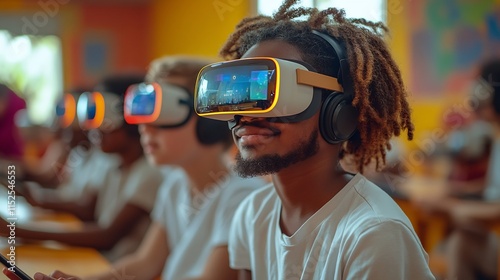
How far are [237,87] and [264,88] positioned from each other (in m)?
0.05

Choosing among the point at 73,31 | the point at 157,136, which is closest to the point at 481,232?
the point at 157,136

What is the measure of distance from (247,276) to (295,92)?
1.42 ft

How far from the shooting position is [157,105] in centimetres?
149

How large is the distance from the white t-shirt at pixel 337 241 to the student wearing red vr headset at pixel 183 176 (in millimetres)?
298

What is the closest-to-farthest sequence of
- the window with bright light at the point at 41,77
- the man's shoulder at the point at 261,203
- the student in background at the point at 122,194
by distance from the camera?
1. the man's shoulder at the point at 261,203
2. the student in background at the point at 122,194
3. the window with bright light at the point at 41,77

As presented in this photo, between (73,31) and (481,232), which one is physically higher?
(73,31)

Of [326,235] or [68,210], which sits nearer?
[326,235]

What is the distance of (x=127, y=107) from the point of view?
1.52 metres

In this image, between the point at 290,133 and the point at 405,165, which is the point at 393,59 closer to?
the point at 290,133

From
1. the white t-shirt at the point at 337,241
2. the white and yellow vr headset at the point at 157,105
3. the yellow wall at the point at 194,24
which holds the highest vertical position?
the yellow wall at the point at 194,24

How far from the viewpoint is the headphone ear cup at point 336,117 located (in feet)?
3.12

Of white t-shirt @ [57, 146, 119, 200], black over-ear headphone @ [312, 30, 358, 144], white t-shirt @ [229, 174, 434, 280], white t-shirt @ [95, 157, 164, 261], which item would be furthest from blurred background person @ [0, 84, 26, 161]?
black over-ear headphone @ [312, 30, 358, 144]

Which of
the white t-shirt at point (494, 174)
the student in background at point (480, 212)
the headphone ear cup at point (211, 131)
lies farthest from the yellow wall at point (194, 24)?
the white t-shirt at point (494, 174)

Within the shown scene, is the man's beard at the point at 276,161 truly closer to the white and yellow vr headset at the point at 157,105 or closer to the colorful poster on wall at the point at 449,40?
the white and yellow vr headset at the point at 157,105
